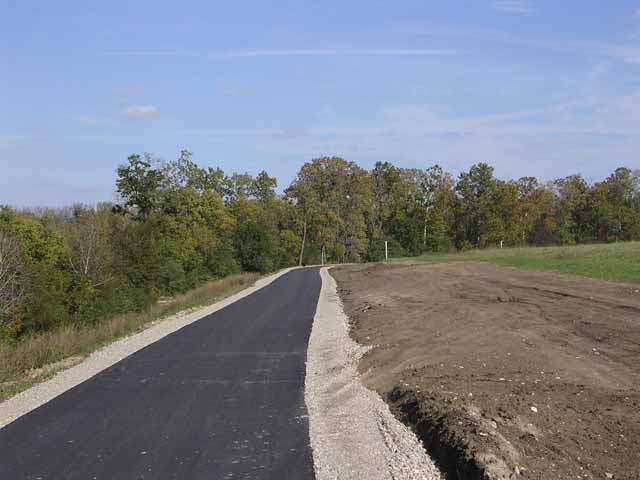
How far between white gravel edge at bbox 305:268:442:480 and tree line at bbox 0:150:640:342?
1321 inches

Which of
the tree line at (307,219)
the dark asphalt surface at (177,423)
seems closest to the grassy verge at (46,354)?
the dark asphalt surface at (177,423)

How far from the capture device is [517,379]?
1055 centimetres

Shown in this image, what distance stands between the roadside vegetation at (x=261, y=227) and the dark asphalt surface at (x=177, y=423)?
19.1 meters

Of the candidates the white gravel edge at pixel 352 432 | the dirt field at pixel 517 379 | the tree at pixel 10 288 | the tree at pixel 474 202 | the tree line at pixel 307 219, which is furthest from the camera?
the tree at pixel 474 202

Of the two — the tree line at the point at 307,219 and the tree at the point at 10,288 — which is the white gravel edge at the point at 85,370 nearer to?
the tree at the point at 10,288

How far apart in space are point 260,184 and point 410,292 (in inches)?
3437

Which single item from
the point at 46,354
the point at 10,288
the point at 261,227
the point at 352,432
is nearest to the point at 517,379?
the point at 352,432

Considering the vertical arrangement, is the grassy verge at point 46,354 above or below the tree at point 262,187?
below

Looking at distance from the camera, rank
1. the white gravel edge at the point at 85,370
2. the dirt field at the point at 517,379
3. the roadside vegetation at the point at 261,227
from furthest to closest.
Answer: the roadside vegetation at the point at 261,227
the white gravel edge at the point at 85,370
the dirt field at the point at 517,379

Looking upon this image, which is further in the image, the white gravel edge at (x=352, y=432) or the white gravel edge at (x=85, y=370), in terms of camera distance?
the white gravel edge at (x=85, y=370)

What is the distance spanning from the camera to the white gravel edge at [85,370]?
10461 millimetres

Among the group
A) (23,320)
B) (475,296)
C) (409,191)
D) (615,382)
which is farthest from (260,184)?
(615,382)

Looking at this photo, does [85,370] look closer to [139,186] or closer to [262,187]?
[139,186]

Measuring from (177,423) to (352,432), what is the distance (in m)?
2.48
